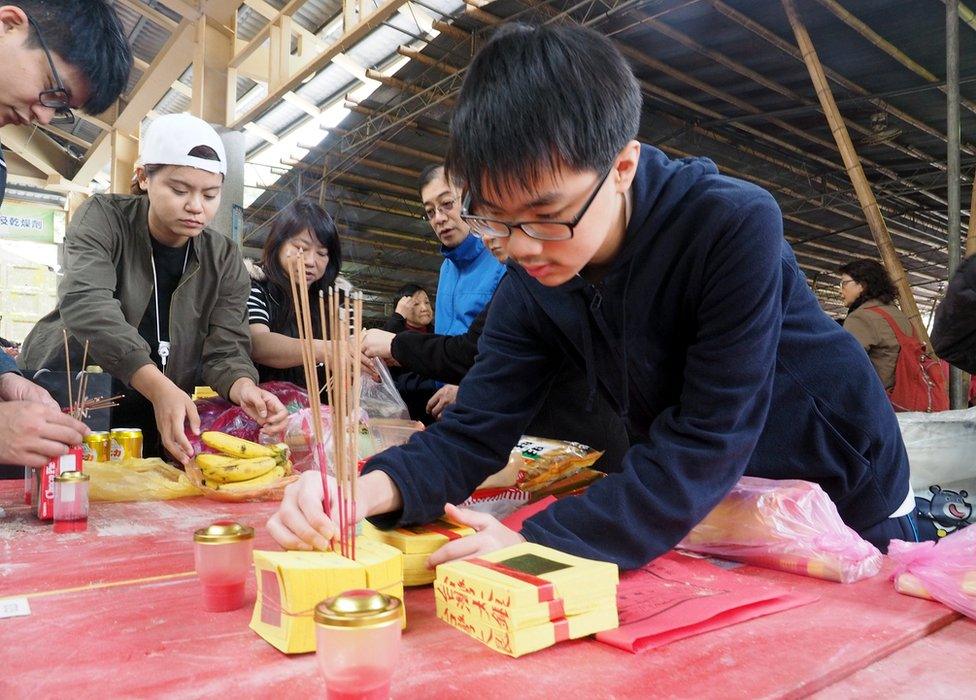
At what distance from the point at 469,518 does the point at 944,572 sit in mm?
688

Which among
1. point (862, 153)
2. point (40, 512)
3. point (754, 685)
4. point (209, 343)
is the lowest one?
point (754, 685)

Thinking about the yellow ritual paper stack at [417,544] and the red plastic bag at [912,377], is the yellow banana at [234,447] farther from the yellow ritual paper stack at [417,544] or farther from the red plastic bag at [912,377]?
the red plastic bag at [912,377]

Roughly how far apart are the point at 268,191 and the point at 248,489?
10.7 metres

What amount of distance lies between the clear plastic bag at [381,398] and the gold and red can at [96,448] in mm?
795

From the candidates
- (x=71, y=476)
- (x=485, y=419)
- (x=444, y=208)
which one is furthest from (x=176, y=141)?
(x=485, y=419)

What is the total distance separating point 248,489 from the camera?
173 centimetres

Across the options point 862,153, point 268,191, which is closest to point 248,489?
point 862,153

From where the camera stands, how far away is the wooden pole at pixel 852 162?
555 cm

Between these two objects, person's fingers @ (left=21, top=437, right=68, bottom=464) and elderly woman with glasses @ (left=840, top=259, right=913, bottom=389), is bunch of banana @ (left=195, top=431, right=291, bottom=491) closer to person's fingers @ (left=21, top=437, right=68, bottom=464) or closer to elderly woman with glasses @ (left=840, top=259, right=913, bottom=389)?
person's fingers @ (left=21, top=437, right=68, bottom=464)

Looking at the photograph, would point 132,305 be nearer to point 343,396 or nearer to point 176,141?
point 176,141

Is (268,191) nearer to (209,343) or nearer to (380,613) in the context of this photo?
(209,343)

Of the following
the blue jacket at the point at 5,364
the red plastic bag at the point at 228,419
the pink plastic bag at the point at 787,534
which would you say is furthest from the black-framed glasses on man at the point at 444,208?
the pink plastic bag at the point at 787,534

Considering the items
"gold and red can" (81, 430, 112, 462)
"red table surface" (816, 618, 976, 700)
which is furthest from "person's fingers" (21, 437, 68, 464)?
"red table surface" (816, 618, 976, 700)

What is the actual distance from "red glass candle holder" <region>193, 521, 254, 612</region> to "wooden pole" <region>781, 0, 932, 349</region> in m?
5.99
